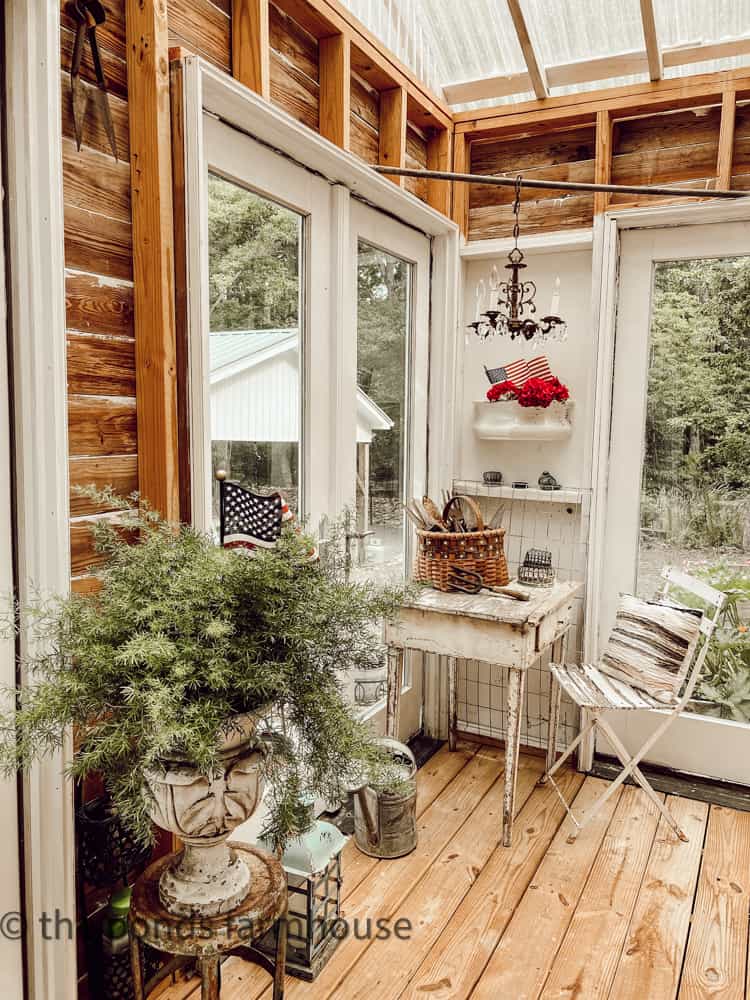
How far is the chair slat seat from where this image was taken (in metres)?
2.60

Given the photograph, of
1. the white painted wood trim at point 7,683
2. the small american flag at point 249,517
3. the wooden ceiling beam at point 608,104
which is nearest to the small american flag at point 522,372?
the wooden ceiling beam at point 608,104

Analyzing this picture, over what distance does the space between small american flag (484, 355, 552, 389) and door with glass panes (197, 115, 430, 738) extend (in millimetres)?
324

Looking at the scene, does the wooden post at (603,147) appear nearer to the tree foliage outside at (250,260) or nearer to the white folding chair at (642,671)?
the tree foliage outside at (250,260)

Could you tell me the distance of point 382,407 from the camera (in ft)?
9.87

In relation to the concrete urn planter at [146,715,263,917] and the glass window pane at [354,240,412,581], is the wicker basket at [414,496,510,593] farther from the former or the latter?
the concrete urn planter at [146,715,263,917]

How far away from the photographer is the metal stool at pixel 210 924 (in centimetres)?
139

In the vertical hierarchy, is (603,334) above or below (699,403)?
above

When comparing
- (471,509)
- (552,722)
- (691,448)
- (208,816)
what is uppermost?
(691,448)

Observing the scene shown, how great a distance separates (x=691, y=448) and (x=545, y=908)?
5.95ft

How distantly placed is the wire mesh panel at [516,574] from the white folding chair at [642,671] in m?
0.23

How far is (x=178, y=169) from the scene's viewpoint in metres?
1.81

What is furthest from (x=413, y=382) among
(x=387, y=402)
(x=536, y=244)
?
(x=536, y=244)

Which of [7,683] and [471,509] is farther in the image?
[471,509]

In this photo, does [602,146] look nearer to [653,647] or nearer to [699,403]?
[699,403]
